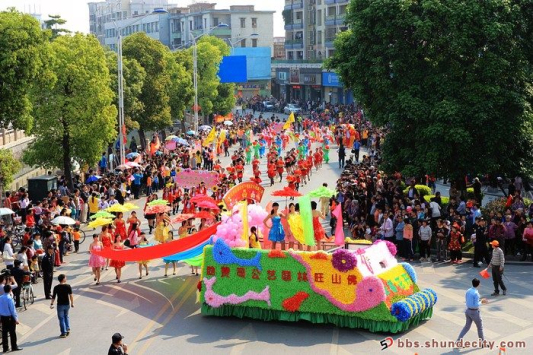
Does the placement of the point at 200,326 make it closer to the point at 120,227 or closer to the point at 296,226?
the point at 296,226

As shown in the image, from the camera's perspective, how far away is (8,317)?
18.2m

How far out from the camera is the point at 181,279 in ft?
80.8

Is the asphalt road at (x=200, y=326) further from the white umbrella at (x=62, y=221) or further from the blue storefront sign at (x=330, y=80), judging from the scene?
the blue storefront sign at (x=330, y=80)

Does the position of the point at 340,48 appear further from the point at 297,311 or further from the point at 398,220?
the point at 297,311

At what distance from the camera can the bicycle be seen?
2191cm

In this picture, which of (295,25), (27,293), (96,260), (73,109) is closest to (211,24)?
(295,25)

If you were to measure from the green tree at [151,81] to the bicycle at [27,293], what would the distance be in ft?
113

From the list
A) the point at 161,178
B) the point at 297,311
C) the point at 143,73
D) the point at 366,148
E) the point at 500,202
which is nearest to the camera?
the point at 297,311

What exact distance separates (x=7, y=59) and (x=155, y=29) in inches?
4440

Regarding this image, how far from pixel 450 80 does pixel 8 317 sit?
18.3 metres

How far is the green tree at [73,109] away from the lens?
3781cm

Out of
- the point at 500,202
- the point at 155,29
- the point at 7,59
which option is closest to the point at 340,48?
the point at 500,202

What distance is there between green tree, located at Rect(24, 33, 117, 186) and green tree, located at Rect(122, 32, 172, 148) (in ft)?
56.1

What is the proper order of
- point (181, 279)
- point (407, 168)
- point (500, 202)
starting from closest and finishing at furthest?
point (181, 279)
point (500, 202)
point (407, 168)
